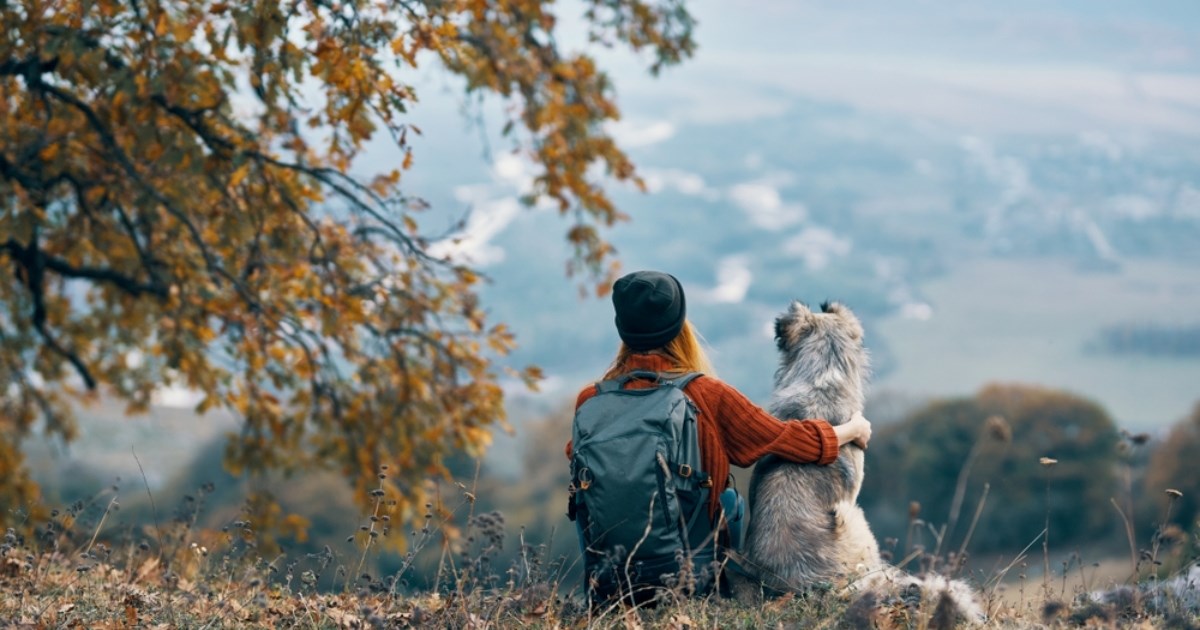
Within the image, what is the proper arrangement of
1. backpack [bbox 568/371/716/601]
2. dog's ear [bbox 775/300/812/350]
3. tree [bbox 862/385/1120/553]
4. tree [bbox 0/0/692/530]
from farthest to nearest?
tree [bbox 862/385/1120/553] → tree [bbox 0/0/692/530] → dog's ear [bbox 775/300/812/350] → backpack [bbox 568/371/716/601]

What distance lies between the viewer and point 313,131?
8.95 metres

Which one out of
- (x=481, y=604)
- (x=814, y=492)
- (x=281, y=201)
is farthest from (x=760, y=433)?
(x=281, y=201)

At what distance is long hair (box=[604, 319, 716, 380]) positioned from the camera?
519 centimetres

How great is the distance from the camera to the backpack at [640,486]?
4773 millimetres

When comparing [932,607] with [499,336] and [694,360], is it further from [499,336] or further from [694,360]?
[499,336]

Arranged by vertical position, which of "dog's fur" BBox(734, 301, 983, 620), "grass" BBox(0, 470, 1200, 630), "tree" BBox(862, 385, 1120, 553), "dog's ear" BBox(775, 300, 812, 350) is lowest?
"tree" BBox(862, 385, 1120, 553)

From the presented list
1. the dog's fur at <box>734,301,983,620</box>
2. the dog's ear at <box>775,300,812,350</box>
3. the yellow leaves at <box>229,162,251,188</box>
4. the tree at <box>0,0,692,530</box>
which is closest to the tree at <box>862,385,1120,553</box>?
the tree at <box>0,0,692,530</box>

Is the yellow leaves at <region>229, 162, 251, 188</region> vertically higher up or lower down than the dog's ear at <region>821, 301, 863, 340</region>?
higher up

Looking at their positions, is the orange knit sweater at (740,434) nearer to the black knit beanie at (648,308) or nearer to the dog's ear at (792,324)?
the black knit beanie at (648,308)

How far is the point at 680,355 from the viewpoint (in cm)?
520

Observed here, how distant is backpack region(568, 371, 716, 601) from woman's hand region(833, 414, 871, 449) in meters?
0.66

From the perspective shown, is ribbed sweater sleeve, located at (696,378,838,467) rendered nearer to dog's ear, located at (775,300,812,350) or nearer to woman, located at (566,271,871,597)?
woman, located at (566,271,871,597)

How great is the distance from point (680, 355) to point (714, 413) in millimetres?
330

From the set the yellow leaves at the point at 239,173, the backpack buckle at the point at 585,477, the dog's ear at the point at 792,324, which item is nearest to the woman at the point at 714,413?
the backpack buckle at the point at 585,477
